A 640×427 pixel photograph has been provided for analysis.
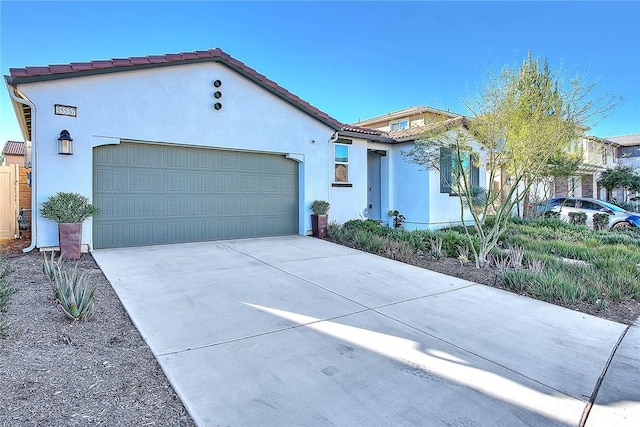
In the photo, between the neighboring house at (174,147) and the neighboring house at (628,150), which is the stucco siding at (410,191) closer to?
the neighboring house at (174,147)

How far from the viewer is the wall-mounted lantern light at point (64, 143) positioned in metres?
7.46

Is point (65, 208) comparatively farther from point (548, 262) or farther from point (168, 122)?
point (548, 262)

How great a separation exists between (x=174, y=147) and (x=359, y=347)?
24.0 ft

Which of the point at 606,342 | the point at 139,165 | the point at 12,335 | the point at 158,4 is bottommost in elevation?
the point at 606,342

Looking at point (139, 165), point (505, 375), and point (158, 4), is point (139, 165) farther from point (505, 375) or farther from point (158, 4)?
point (505, 375)

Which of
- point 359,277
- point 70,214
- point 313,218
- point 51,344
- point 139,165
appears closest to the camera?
point 51,344

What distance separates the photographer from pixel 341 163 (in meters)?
12.4

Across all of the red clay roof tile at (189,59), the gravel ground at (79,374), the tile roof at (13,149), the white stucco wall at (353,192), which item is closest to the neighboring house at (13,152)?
the tile roof at (13,149)

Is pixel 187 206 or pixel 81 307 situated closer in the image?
pixel 81 307

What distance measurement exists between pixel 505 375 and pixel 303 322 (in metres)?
2.12

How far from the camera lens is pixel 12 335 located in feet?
11.7

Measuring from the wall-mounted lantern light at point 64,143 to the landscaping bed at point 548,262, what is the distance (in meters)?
6.66

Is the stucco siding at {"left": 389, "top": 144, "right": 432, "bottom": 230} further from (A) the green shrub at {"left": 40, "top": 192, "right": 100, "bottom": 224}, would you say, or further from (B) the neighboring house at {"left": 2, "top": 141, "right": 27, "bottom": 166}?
(B) the neighboring house at {"left": 2, "top": 141, "right": 27, "bottom": 166}

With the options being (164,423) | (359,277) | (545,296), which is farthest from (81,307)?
(545,296)
